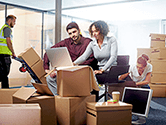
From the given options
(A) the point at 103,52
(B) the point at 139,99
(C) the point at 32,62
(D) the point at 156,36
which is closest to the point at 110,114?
(B) the point at 139,99

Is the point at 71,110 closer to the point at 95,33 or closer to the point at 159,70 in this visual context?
the point at 95,33

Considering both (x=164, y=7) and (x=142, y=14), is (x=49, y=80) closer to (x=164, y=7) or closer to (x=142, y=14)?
(x=142, y=14)

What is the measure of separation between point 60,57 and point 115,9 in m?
2.21

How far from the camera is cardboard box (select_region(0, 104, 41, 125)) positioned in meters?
1.49

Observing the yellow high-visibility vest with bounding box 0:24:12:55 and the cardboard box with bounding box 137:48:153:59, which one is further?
the cardboard box with bounding box 137:48:153:59

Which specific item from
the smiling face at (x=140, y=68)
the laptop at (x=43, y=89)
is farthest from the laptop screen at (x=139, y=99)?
the smiling face at (x=140, y=68)

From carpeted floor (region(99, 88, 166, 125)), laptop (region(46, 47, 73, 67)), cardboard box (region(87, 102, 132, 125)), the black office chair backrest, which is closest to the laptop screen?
carpeted floor (region(99, 88, 166, 125))

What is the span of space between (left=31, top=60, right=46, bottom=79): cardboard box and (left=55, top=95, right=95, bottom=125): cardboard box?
0.56m

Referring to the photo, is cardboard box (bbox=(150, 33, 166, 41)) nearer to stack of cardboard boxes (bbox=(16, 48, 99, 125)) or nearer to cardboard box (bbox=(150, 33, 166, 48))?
cardboard box (bbox=(150, 33, 166, 48))

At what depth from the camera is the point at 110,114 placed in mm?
1890

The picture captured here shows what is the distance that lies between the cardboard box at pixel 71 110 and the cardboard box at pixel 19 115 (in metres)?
0.56

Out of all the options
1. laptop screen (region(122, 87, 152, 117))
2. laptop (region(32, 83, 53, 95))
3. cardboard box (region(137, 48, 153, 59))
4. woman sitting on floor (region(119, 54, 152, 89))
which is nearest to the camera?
laptop (region(32, 83, 53, 95))

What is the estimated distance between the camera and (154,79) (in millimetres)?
4441

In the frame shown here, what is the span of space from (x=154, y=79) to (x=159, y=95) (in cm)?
32
